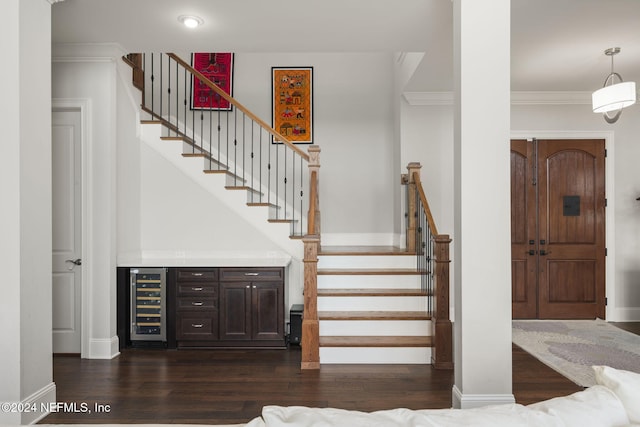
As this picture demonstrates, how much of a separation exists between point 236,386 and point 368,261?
2.16m

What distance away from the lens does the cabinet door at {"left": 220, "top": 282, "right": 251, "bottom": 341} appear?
454 cm

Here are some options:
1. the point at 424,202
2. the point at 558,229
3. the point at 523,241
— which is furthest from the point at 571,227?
the point at 424,202

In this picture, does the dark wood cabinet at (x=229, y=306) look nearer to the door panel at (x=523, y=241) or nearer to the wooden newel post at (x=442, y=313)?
the wooden newel post at (x=442, y=313)

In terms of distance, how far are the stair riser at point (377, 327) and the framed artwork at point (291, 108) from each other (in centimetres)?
315

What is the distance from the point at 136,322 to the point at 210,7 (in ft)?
10.3

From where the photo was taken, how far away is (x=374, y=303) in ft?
14.9

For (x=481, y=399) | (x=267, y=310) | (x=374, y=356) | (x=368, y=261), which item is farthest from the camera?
(x=368, y=261)

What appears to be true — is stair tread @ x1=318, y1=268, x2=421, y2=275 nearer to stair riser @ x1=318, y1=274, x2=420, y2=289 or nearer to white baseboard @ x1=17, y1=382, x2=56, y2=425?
stair riser @ x1=318, y1=274, x2=420, y2=289

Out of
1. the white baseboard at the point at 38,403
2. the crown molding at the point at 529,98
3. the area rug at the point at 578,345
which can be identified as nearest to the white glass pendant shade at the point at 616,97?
the crown molding at the point at 529,98

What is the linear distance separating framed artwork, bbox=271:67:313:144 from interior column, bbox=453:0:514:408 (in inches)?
161

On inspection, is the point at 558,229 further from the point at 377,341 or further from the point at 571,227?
the point at 377,341

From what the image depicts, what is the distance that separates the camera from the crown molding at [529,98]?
5512 mm

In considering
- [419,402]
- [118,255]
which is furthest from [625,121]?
[118,255]

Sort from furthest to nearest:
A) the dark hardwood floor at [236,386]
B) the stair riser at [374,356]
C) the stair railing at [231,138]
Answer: the stair railing at [231,138] → the stair riser at [374,356] → the dark hardwood floor at [236,386]
